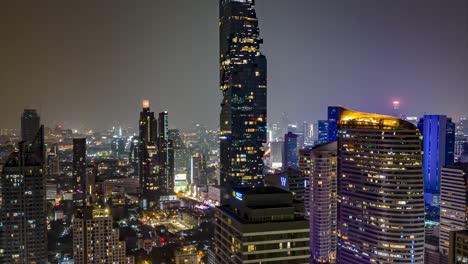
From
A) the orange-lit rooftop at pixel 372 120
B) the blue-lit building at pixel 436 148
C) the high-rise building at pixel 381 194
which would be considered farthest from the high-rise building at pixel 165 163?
the high-rise building at pixel 381 194

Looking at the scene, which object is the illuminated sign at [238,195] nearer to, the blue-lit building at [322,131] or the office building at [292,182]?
the office building at [292,182]

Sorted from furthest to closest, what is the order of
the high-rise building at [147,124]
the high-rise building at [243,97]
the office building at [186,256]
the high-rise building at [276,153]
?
the high-rise building at [276,153], the high-rise building at [147,124], the high-rise building at [243,97], the office building at [186,256]

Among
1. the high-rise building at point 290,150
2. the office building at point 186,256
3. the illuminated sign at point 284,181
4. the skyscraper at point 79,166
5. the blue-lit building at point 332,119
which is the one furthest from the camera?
the high-rise building at point 290,150

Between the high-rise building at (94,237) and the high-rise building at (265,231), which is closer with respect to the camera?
the high-rise building at (265,231)

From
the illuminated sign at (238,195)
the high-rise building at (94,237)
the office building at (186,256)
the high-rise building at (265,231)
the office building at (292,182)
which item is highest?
the illuminated sign at (238,195)

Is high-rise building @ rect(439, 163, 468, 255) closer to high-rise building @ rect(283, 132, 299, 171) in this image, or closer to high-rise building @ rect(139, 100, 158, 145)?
high-rise building @ rect(283, 132, 299, 171)

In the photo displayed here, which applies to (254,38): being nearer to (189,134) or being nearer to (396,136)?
(396,136)

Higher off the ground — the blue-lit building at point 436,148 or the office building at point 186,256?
the blue-lit building at point 436,148

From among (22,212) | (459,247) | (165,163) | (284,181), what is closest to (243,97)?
(284,181)
